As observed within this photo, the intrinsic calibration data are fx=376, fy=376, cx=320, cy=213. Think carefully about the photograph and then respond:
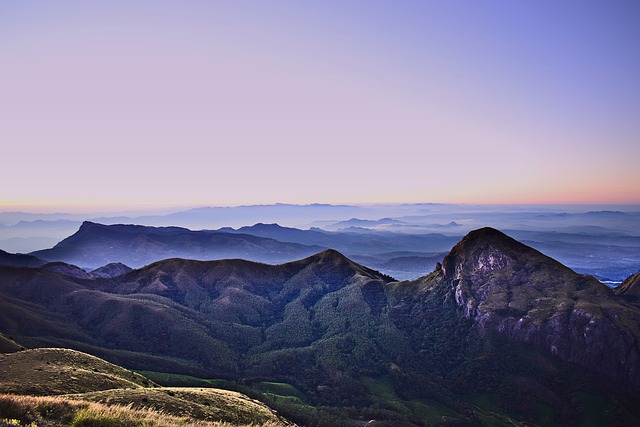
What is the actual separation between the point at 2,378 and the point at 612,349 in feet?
805

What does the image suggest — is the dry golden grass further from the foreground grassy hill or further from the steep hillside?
the steep hillside

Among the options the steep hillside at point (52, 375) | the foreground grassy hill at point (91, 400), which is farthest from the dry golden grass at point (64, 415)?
the steep hillside at point (52, 375)

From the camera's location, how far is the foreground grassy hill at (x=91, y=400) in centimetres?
2542

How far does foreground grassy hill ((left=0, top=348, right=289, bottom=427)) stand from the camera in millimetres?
25422

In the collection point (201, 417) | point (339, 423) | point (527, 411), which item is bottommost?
point (527, 411)

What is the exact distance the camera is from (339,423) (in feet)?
480

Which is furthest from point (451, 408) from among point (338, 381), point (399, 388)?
point (338, 381)

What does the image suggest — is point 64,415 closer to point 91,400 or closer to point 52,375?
point 91,400

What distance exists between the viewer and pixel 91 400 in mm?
40344

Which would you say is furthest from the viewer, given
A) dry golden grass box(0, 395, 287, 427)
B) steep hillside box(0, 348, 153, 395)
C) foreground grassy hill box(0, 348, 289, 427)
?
steep hillside box(0, 348, 153, 395)

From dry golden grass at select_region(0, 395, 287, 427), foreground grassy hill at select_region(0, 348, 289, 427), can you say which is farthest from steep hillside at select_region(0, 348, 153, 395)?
dry golden grass at select_region(0, 395, 287, 427)

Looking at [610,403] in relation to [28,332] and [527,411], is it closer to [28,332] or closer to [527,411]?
[527,411]

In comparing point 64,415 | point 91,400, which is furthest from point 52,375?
point 64,415

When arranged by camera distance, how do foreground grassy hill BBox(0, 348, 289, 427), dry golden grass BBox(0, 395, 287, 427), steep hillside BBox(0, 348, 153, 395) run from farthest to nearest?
steep hillside BBox(0, 348, 153, 395) → foreground grassy hill BBox(0, 348, 289, 427) → dry golden grass BBox(0, 395, 287, 427)
